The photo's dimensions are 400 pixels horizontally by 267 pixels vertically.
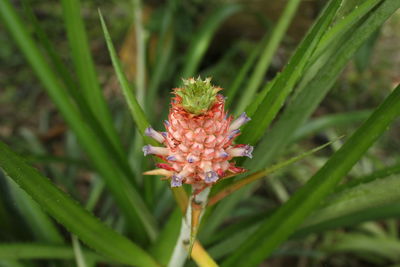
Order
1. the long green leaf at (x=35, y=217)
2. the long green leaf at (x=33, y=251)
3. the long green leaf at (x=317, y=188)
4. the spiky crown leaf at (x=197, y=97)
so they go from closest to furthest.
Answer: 1. the spiky crown leaf at (x=197, y=97)
2. the long green leaf at (x=317, y=188)
3. the long green leaf at (x=33, y=251)
4. the long green leaf at (x=35, y=217)

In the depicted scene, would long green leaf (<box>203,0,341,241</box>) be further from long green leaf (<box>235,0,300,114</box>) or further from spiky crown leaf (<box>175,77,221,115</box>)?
long green leaf (<box>235,0,300,114</box>)

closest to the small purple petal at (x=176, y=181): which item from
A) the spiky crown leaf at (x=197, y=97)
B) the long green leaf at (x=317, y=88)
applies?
the spiky crown leaf at (x=197, y=97)

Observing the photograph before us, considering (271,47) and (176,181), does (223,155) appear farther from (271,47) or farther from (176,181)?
(271,47)

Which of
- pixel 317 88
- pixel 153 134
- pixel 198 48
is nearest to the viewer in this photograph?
pixel 153 134

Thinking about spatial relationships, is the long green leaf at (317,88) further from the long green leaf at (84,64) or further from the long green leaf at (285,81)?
the long green leaf at (84,64)

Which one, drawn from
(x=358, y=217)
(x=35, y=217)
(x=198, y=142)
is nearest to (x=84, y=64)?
(x=35, y=217)

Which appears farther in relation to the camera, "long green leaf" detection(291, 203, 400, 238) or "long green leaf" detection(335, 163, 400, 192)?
"long green leaf" detection(291, 203, 400, 238)

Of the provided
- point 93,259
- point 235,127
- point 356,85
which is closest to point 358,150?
point 235,127

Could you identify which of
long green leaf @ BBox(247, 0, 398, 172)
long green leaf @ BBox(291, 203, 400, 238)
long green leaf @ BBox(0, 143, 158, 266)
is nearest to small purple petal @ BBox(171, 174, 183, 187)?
long green leaf @ BBox(0, 143, 158, 266)
